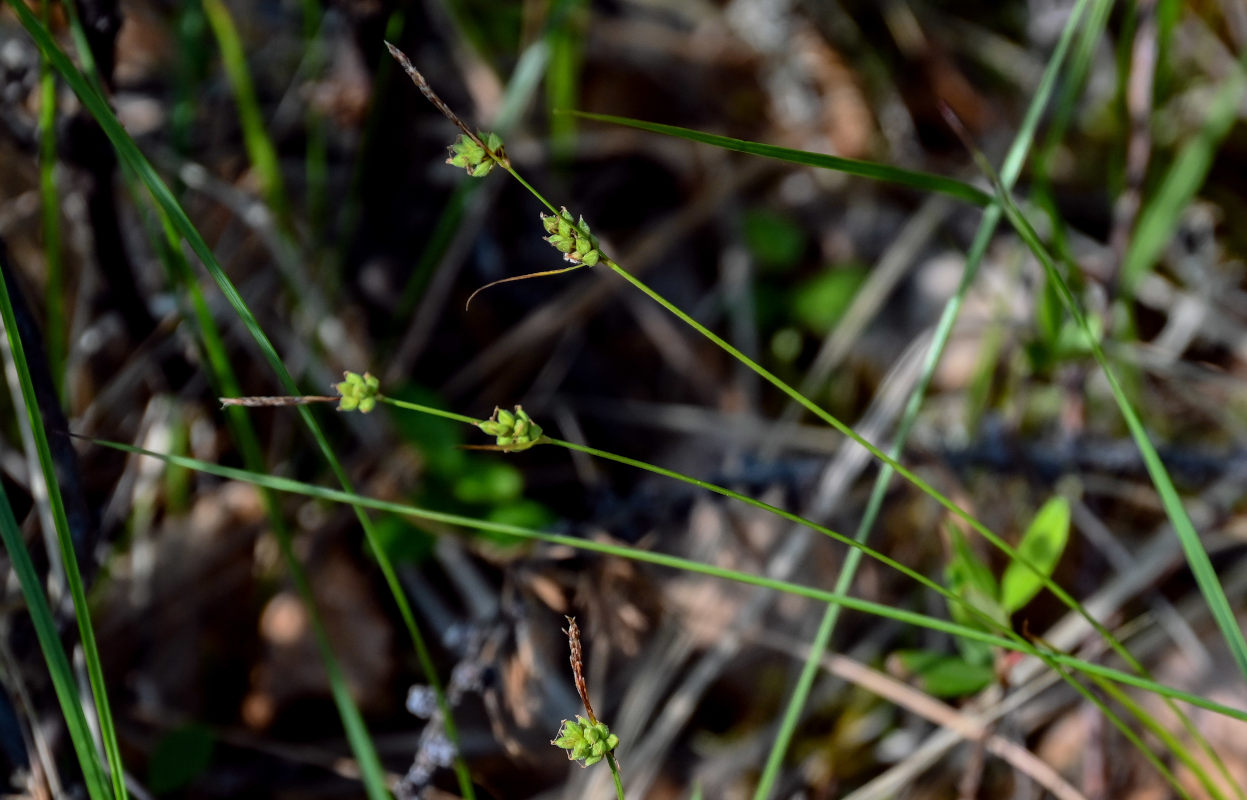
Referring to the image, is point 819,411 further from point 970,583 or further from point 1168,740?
point 1168,740

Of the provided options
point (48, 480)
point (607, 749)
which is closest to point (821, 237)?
point (607, 749)

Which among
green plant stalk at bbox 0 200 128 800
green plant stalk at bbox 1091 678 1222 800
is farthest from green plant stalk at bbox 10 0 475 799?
green plant stalk at bbox 1091 678 1222 800

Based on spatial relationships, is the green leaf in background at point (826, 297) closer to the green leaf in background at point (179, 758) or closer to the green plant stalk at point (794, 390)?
the green plant stalk at point (794, 390)

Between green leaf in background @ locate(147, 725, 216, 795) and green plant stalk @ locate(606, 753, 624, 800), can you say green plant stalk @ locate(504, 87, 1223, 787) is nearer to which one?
green plant stalk @ locate(606, 753, 624, 800)

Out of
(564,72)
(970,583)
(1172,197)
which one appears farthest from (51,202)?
(1172,197)

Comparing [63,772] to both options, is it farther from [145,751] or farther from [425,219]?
[425,219]

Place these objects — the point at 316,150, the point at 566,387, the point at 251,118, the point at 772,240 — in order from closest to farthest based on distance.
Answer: the point at 251,118 < the point at 316,150 < the point at 566,387 < the point at 772,240
